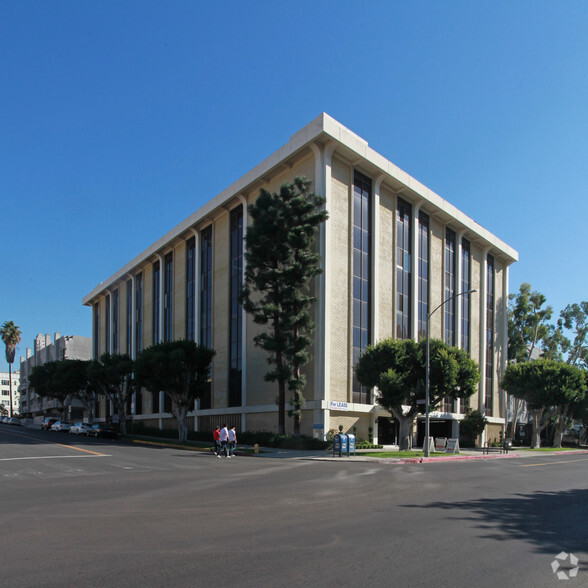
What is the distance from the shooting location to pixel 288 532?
8.91 meters

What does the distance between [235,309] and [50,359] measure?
6922 cm

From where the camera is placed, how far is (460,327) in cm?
5375

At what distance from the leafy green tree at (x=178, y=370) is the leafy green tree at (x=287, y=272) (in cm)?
812

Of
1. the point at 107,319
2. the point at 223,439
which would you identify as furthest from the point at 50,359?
the point at 223,439

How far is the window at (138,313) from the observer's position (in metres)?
64.4

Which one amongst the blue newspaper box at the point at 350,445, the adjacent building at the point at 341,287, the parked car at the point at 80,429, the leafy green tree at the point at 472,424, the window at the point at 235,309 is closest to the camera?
the blue newspaper box at the point at 350,445

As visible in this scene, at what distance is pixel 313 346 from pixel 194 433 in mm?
15350

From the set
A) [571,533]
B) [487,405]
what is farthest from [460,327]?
[571,533]

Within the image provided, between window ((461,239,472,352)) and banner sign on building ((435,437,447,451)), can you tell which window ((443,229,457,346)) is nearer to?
window ((461,239,472,352))

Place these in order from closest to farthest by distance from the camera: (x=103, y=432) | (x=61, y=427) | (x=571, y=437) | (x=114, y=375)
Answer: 1. (x=103, y=432)
2. (x=114, y=375)
3. (x=61, y=427)
4. (x=571, y=437)

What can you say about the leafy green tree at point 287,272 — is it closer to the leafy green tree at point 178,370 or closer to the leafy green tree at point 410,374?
the leafy green tree at point 410,374

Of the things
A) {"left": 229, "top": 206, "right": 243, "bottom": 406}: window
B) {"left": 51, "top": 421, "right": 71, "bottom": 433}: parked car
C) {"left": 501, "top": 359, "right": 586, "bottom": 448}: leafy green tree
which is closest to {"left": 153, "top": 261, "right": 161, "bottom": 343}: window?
{"left": 51, "top": 421, "right": 71, "bottom": 433}: parked car

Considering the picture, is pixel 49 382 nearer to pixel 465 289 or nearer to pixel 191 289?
pixel 191 289

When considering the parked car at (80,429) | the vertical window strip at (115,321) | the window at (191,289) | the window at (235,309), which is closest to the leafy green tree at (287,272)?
the window at (235,309)
